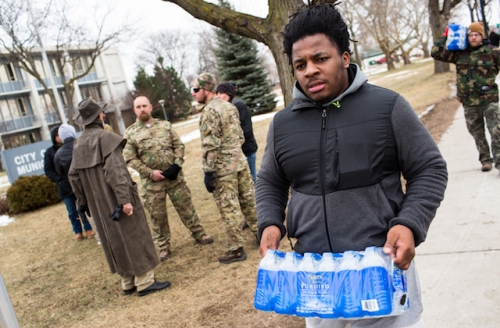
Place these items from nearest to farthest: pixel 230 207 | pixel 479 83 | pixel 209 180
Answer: pixel 209 180 < pixel 230 207 < pixel 479 83

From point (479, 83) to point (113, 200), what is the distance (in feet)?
15.7

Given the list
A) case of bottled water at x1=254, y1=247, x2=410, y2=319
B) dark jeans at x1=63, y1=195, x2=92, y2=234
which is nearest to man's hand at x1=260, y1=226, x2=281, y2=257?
case of bottled water at x1=254, y1=247, x2=410, y2=319

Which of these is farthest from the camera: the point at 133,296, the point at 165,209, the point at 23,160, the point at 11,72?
the point at 11,72

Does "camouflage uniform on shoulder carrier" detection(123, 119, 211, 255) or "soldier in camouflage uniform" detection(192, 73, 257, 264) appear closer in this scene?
"soldier in camouflage uniform" detection(192, 73, 257, 264)

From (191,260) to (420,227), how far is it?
4200 millimetres

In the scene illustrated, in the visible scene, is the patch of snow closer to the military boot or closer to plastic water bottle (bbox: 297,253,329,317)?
the military boot

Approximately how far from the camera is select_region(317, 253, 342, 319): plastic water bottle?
163cm

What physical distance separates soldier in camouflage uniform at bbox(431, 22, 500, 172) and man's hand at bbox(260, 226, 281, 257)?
185 inches

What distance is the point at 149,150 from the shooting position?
5527 millimetres

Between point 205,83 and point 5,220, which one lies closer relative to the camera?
point 205,83

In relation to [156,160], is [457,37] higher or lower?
higher

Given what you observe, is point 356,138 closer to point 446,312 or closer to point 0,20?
point 446,312

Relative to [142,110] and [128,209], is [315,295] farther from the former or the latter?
[142,110]

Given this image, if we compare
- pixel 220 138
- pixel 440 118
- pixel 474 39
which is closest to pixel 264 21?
pixel 220 138
